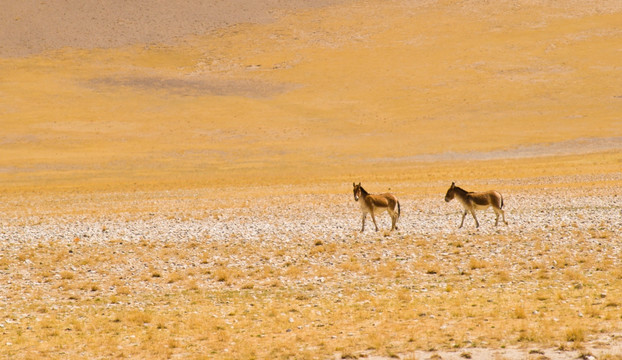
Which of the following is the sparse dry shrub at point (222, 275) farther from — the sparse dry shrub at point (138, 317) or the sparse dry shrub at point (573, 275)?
the sparse dry shrub at point (573, 275)

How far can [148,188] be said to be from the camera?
57.1 metres

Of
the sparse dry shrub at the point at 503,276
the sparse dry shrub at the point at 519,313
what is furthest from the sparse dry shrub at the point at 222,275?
the sparse dry shrub at the point at 519,313

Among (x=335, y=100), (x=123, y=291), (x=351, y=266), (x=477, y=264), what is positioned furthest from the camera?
(x=335, y=100)

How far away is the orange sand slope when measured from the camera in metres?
74.2

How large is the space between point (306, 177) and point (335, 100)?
165 feet

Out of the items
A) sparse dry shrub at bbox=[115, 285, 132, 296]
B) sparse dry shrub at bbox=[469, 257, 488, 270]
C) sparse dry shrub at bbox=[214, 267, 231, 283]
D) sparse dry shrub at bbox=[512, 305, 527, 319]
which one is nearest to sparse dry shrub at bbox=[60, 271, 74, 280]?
sparse dry shrub at bbox=[115, 285, 132, 296]

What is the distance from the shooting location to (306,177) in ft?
210

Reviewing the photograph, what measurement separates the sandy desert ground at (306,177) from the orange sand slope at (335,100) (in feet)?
1.97

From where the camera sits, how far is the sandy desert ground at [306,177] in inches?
523

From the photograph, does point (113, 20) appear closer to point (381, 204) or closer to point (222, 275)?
point (381, 204)

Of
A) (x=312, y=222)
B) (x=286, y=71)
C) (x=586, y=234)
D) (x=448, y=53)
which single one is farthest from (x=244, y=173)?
(x=448, y=53)

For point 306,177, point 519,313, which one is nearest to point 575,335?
point 519,313

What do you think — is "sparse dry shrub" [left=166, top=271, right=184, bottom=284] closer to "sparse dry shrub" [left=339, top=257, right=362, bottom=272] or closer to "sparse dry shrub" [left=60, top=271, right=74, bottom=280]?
"sparse dry shrub" [left=60, top=271, right=74, bottom=280]

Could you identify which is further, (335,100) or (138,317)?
(335,100)
